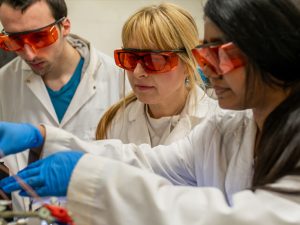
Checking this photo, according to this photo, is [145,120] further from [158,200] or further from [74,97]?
[158,200]

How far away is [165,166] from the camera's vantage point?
1322 mm

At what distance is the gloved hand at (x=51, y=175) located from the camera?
36.5 inches

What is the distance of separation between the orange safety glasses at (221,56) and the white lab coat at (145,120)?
0.61 m

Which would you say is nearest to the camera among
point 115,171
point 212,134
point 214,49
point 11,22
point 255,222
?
point 255,222

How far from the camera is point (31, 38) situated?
1670mm

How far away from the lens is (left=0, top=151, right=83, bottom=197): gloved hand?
0.93 meters

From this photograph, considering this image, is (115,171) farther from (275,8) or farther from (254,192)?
(275,8)

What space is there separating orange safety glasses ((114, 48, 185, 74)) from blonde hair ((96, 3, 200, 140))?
0.03 meters

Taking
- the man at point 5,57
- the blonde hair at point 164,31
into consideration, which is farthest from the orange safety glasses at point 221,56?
the man at point 5,57

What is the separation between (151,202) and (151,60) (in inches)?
30.9

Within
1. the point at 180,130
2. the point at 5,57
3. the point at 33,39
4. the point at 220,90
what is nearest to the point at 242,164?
the point at 220,90

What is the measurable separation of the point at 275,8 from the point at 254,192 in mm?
455

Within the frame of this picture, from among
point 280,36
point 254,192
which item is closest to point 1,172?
point 254,192

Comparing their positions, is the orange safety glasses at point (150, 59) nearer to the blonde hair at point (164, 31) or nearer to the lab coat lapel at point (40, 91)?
the blonde hair at point (164, 31)
